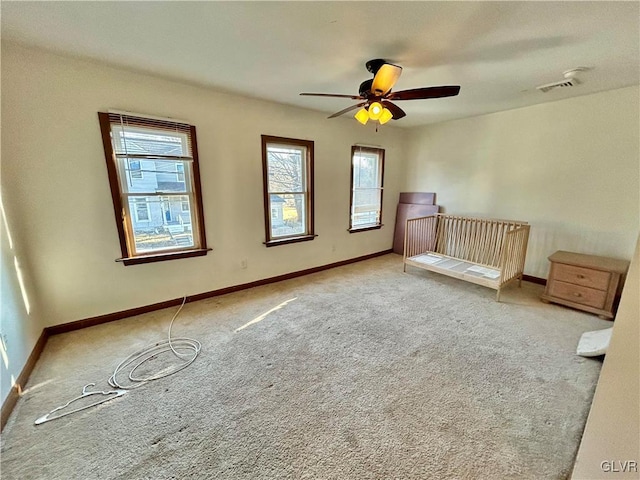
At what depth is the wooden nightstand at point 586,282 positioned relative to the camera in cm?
259

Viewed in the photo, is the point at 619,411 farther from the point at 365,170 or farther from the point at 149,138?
the point at 365,170

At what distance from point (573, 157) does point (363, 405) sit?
12.4 ft

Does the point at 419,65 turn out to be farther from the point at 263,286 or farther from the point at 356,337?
the point at 263,286

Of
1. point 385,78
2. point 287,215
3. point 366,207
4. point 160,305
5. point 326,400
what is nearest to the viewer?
point 326,400

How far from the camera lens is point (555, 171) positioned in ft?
10.8

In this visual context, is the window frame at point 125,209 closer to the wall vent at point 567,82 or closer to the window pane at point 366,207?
the window pane at point 366,207

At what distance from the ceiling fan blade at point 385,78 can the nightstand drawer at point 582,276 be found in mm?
2700

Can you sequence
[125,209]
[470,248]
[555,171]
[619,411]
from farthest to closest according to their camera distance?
[470,248] → [555,171] → [125,209] → [619,411]

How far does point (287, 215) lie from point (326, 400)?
255cm

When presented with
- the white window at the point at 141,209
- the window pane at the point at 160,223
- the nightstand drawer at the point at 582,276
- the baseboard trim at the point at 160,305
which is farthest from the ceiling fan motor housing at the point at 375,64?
the nightstand drawer at the point at 582,276

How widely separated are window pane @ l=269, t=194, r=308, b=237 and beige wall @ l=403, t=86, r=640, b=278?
2.42 meters

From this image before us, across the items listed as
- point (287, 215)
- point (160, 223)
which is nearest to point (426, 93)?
point (287, 215)

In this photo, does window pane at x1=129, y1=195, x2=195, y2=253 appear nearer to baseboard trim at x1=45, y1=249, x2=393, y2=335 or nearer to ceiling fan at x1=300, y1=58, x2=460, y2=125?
baseboard trim at x1=45, y1=249, x2=393, y2=335

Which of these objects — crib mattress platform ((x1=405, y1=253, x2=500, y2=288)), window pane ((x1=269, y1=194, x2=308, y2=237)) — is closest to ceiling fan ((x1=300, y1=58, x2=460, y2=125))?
window pane ((x1=269, y1=194, x2=308, y2=237))
